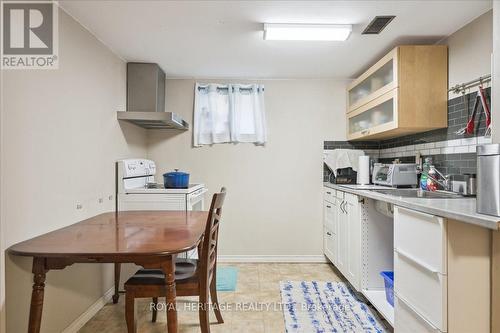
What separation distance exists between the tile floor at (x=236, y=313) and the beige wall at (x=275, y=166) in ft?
1.85

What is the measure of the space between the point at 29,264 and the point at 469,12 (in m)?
3.18

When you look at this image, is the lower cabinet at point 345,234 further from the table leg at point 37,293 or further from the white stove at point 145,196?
the table leg at point 37,293

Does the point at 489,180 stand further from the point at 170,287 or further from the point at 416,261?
the point at 170,287

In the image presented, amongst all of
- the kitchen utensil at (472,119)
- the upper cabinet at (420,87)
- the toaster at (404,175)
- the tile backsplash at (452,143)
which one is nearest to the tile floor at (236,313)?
the toaster at (404,175)

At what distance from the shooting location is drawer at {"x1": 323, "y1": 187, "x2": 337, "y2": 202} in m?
3.35

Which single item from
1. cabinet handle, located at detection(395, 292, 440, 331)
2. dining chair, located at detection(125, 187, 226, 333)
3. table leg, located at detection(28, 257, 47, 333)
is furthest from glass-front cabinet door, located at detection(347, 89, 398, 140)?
table leg, located at detection(28, 257, 47, 333)

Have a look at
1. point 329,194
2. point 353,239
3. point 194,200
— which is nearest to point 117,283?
point 194,200

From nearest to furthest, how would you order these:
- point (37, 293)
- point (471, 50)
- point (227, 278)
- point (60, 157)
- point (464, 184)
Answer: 1. point (37, 293)
2. point (60, 157)
3. point (464, 184)
4. point (471, 50)
5. point (227, 278)

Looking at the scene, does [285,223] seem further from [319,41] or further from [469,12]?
[469,12]

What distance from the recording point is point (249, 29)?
242cm

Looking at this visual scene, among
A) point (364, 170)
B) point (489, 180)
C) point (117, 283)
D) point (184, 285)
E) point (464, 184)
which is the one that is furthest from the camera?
point (364, 170)

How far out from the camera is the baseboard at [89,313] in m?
2.13

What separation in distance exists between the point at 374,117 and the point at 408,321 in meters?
1.87

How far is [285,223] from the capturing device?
3803 millimetres
